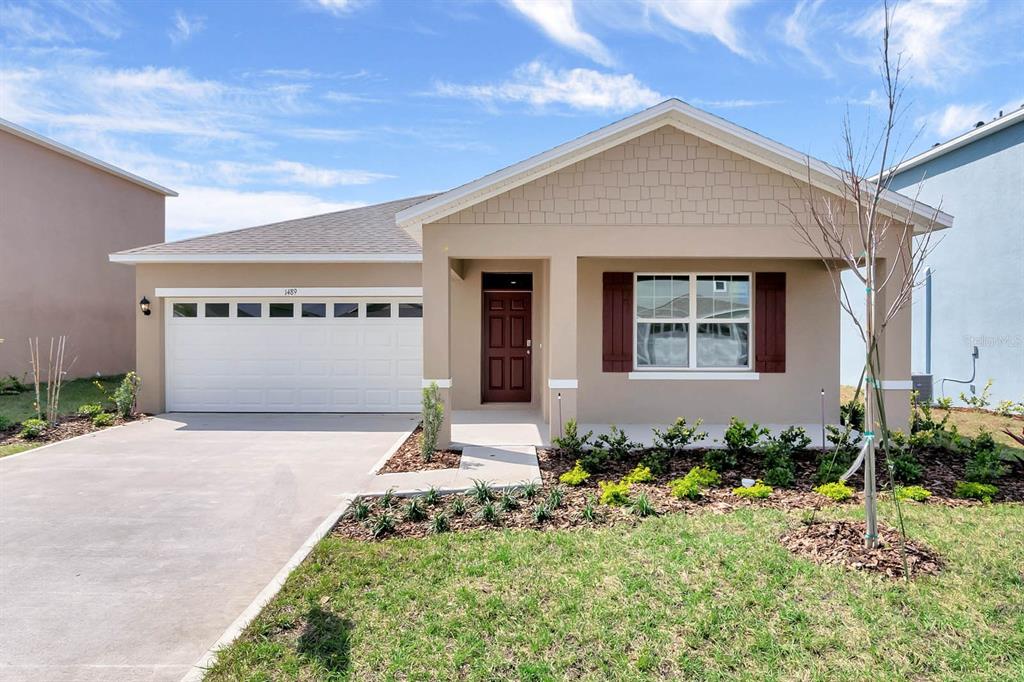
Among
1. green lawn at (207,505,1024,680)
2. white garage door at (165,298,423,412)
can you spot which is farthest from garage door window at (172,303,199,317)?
green lawn at (207,505,1024,680)

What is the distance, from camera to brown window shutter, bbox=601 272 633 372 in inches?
400

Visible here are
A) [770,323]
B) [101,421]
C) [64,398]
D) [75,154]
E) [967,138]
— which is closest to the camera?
[770,323]

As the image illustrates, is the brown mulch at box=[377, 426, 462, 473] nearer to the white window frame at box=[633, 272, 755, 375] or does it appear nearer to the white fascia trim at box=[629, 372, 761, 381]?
the white fascia trim at box=[629, 372, 761, 381]

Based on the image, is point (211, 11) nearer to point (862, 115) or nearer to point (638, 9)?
point (638, 9)

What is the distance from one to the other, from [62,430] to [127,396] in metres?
1.35

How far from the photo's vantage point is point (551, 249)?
8344 mm

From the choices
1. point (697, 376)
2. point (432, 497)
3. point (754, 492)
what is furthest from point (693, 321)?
point (432, 497)

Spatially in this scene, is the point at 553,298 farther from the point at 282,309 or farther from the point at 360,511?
the point at 282,309

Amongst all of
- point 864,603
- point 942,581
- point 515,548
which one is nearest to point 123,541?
point 515,548

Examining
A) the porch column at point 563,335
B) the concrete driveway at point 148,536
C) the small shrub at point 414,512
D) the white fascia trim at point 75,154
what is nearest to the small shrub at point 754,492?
the porch column at point 563,335

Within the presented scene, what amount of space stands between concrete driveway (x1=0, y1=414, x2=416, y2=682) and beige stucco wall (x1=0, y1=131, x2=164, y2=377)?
8.76 m

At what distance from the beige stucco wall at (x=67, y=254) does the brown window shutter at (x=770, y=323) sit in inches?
617

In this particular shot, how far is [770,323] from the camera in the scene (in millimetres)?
10102

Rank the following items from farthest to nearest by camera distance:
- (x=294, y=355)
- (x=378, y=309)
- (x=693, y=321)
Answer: (x=294, y=355)
(x=378, y=309)
(x=693, y=321)
